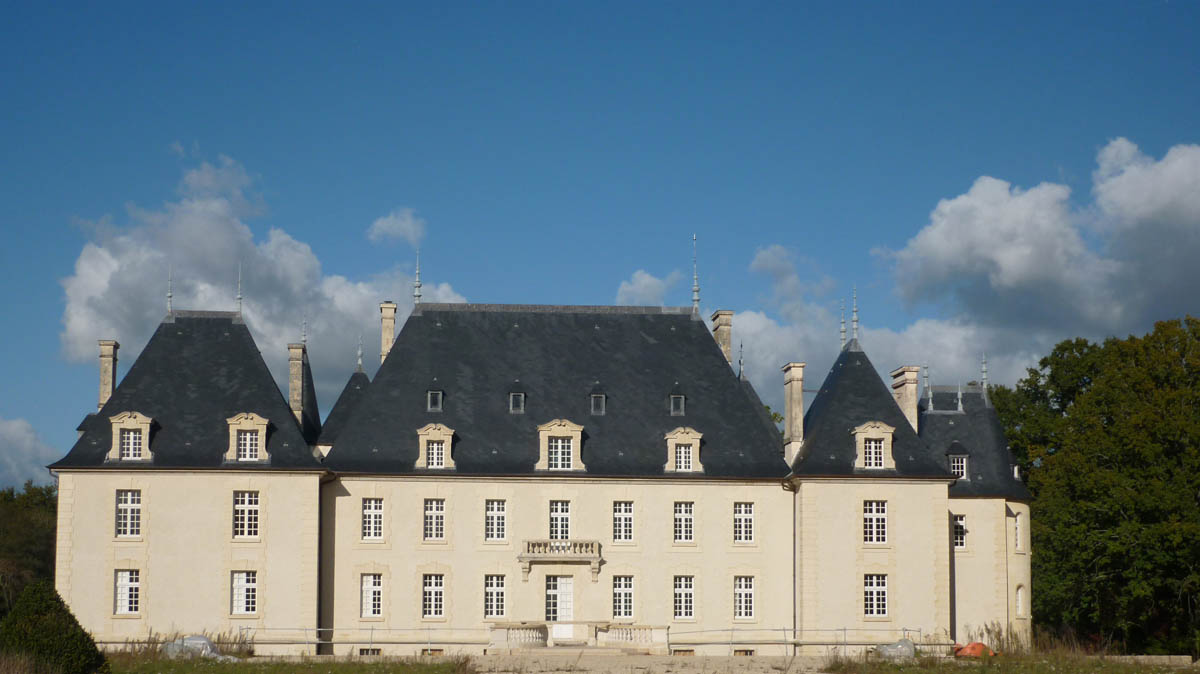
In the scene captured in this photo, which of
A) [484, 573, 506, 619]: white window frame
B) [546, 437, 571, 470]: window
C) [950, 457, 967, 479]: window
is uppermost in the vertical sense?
[546, 437, 571, 470]: window

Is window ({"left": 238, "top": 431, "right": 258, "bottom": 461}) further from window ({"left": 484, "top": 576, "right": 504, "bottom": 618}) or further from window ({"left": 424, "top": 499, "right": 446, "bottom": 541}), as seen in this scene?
window ({"left": 484, "top": 576, "right": 504, "bottom": 618})

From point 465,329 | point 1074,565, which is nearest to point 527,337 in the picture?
point 465,329

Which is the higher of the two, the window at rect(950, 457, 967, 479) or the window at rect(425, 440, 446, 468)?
the window at rect(425, 440, 446, 468)

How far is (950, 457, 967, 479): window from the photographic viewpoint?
46.8 meters

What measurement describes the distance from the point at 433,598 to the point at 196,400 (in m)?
9.73

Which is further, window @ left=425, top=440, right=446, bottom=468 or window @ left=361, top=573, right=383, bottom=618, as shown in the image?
window @ left=425, top=440, right=446, bottom=468

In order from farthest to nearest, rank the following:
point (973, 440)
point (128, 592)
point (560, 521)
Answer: point (973, 440)
point (560, 521)
point (128, 592)

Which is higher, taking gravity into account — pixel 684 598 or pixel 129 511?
pixel 129 511

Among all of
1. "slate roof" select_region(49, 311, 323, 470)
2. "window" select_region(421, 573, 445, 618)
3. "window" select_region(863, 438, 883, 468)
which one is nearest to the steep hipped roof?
"window" select_region(863, 438, 883, 468)

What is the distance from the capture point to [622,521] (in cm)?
4450

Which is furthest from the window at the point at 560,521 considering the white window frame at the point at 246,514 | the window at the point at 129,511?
the window at the point at 129,511

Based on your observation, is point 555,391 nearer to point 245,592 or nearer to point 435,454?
point 435,454

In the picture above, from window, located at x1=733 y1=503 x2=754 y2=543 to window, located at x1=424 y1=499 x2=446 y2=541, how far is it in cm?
915

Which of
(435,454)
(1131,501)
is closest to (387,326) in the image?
(435,454)
